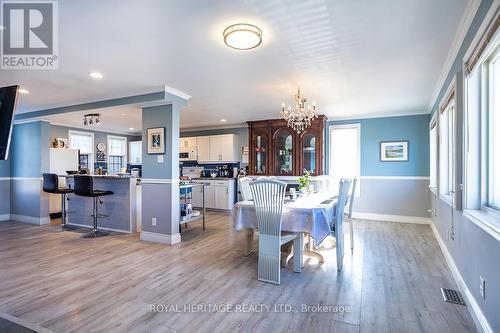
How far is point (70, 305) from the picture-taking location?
2148 millimetres

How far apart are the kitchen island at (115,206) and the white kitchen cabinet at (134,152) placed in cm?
340

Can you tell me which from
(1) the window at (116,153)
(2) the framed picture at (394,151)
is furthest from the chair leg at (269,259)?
(1) the window at (116,153)

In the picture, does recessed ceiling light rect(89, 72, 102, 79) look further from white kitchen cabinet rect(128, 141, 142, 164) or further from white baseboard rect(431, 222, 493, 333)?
white kitchen cabinet rect(128, 141, 142, 164)

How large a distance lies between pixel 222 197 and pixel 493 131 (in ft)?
18.0

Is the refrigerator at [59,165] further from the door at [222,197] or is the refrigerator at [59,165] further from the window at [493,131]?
the window at [493,131]

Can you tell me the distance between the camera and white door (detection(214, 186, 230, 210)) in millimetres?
6633

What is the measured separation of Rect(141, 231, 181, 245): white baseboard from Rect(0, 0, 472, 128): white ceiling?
2211mm

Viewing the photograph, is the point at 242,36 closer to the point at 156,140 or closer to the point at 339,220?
the point at 339,220

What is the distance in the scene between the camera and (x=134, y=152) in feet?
27.3

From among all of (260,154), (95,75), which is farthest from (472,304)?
(260,154)

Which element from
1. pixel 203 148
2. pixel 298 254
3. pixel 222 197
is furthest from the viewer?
pixel 203 148

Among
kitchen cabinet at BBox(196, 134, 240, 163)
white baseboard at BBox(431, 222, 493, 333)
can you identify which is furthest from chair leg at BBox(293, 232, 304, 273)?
kitchen cabinet at BBox(196, 134, 240, 163)

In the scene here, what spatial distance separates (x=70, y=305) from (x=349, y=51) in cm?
340

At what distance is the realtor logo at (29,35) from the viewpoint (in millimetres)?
1946
